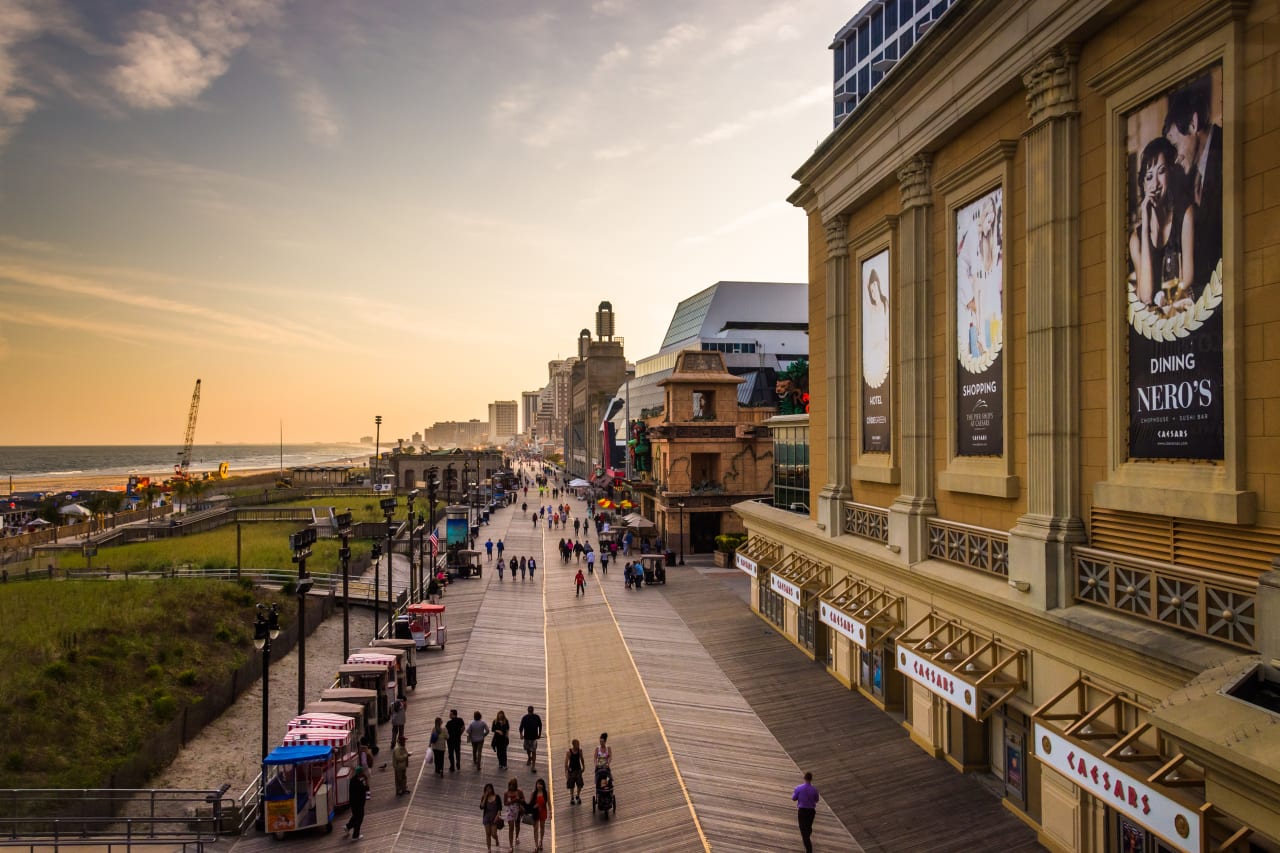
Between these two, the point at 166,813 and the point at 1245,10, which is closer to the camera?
the point at 1245,10

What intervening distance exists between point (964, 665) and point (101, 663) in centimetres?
2471

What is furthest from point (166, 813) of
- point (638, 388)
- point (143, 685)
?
point (638, 388)

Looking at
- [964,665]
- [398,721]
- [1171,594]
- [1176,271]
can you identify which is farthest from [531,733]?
[1176,271]

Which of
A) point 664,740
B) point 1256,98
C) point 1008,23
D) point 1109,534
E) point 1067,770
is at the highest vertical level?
point 1008,23

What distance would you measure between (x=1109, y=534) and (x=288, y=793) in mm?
14725

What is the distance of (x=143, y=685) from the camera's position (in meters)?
24.0

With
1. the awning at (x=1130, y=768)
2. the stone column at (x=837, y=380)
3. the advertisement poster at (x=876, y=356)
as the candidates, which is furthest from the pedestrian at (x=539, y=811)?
the stone column at (x=837, y=380)

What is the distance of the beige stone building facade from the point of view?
354 inches

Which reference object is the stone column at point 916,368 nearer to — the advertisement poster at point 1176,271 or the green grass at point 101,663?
the advertisement poster at point 1176,271

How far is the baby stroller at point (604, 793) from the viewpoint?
1462cm

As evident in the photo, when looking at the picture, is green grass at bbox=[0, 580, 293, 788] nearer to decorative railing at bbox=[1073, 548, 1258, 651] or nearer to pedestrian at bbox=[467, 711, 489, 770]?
pedestrian at bbox=[467, 711, 489, 770]

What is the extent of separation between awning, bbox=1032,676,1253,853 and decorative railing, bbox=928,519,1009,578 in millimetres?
3039

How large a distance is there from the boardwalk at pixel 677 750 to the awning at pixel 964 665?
7.29 ft

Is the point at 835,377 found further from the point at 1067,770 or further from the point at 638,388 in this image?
the point at 638,388
